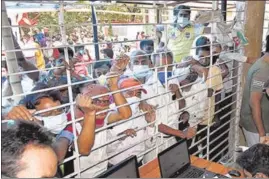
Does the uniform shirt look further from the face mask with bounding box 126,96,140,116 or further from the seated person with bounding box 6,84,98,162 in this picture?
the seated person with bounding box 6,84,98,162

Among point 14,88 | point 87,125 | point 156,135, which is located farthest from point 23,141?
point 156,135

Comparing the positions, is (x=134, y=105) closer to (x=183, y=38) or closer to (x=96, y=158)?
(x=96, y=158)

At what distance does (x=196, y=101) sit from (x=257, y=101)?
50 centimetres

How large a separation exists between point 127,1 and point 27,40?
36.5 inches

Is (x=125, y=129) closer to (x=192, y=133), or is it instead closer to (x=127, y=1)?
(x=192, y=133)

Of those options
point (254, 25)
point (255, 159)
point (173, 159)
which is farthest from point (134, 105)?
point (254, 25)

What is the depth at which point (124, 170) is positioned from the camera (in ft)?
4.33

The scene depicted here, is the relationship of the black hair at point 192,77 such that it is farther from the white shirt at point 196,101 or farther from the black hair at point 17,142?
the black hair at point 17,142

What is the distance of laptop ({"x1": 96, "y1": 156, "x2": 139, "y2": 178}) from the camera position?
124 cm

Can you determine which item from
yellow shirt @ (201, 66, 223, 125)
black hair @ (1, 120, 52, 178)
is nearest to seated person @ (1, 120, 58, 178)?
black hair @ (1, 120, 52, 178)

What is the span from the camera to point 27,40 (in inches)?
85.8

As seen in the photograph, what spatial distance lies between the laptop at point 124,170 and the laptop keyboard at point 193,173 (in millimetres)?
496

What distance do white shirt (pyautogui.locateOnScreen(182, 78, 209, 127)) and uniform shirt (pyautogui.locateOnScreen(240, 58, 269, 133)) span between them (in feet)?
1.29

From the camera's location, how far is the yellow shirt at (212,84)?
2500 millimetres
